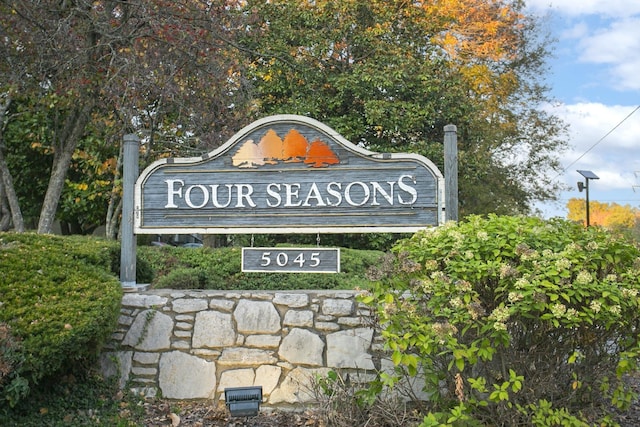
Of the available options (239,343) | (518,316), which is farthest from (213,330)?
(518,316)

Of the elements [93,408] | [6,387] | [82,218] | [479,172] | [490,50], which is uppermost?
[490,50]

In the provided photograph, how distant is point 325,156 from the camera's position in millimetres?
5379

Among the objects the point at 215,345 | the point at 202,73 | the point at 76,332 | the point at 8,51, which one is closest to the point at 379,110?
the point at 202,73

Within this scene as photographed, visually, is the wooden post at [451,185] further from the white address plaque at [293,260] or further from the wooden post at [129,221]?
the wooden post at [129,221]

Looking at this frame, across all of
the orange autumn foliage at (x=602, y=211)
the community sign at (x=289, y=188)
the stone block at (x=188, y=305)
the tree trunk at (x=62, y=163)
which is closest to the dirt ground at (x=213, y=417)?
the stone block at (x=188, y=305)

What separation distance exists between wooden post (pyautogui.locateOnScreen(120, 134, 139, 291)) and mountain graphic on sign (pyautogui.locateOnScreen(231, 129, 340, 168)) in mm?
897

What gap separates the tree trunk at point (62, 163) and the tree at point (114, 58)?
0.04ft

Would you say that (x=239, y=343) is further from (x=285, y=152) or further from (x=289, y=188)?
(x=285, y=152)

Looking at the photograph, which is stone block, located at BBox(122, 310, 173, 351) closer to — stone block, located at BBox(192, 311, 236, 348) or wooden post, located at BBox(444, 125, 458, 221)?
stone block, located at BBox(192, 311, 236, 348)

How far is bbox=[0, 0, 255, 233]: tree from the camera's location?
26.2ft

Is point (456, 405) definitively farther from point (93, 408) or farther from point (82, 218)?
point (82, 218)

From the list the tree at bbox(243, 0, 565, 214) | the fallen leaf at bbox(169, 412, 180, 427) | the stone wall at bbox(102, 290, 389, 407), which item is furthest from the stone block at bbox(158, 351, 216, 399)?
the tree at bbox(243, 0, 565, 214)

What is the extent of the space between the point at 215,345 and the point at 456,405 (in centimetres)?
200

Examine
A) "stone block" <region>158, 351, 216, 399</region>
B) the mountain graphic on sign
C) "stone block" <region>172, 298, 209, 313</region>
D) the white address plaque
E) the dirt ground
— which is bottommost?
the dirt ground
